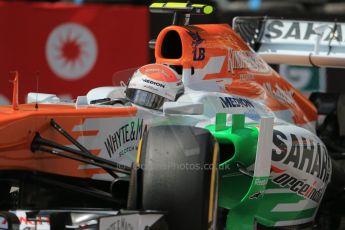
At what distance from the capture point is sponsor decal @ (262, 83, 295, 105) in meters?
6.48

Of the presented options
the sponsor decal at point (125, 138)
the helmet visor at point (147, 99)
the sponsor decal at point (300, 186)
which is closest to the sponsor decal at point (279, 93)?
the sponsor decal at point (300, 186)

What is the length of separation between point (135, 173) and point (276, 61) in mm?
3013

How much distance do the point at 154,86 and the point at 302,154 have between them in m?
1.00

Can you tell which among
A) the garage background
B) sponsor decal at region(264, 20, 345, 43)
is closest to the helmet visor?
sponsor decal at region(264, 20, 345, 43)

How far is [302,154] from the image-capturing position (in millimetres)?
5625

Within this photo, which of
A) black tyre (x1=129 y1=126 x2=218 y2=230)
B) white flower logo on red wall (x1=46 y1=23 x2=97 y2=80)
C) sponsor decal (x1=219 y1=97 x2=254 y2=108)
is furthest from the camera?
white flower logo on red wall (x1=46 y1=23 x2=97 y2=80)

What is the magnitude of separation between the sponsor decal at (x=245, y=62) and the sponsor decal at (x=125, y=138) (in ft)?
3.52

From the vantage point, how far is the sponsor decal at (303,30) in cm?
727

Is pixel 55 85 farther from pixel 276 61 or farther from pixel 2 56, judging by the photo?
pixel 276 61

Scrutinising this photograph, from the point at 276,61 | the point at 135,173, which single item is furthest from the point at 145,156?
the point at 276,61

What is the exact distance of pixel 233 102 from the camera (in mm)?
5801

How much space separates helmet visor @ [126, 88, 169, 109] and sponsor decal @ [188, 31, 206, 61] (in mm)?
575

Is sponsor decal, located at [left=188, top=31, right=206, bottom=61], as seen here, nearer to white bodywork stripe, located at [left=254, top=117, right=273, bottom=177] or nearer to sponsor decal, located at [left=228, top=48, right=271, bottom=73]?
sponsor decal, located at [left=228, top=48, right=271, bottom=73]

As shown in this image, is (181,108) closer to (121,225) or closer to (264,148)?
(264,148)
